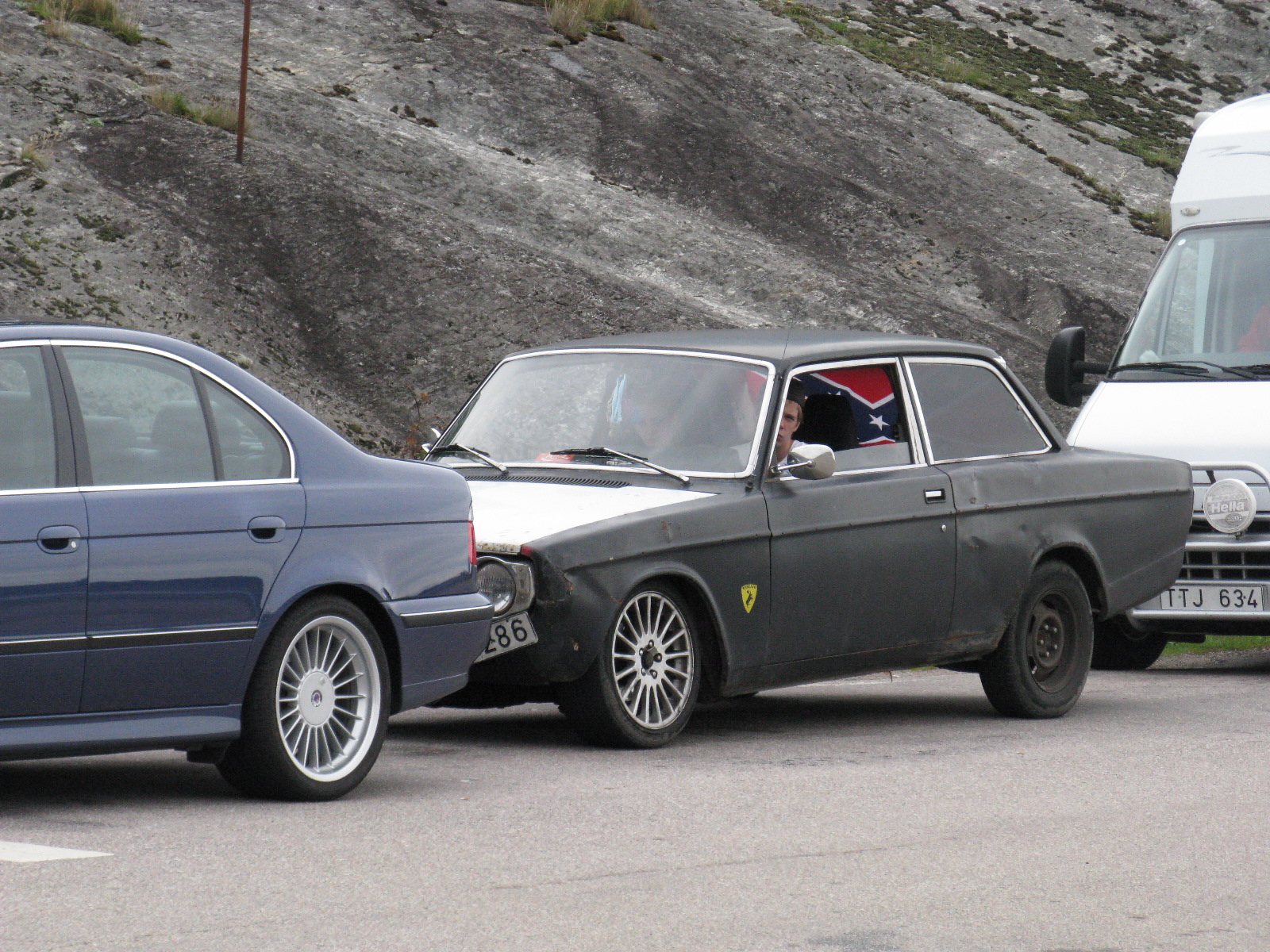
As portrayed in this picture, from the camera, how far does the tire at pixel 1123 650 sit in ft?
41.5

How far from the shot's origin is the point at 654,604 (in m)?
8.42

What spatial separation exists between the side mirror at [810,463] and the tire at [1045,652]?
158 centimetres

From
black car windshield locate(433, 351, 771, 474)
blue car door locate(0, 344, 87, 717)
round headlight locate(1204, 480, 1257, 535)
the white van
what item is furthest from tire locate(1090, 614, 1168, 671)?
blue car door locate(0, 344, 87, 717)

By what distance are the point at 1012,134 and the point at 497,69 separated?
10780mm

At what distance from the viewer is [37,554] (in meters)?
6.29

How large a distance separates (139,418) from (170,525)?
43cm

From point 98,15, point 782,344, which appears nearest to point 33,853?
point 782,344

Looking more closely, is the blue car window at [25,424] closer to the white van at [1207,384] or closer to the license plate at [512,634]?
the license plate at [512,634]

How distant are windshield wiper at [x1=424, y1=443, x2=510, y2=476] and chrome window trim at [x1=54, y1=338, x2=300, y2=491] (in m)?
2.14

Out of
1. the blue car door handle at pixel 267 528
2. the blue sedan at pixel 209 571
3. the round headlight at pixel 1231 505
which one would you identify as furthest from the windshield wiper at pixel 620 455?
the round headlight at pixel 1231 505

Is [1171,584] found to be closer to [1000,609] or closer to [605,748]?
[1000,609]

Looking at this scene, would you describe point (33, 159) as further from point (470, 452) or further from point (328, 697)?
point (328, 697)

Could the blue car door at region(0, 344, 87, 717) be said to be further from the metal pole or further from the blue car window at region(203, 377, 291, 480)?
the metal pole

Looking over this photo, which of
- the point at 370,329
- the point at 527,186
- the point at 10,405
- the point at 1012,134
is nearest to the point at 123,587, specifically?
the point at 10,405
